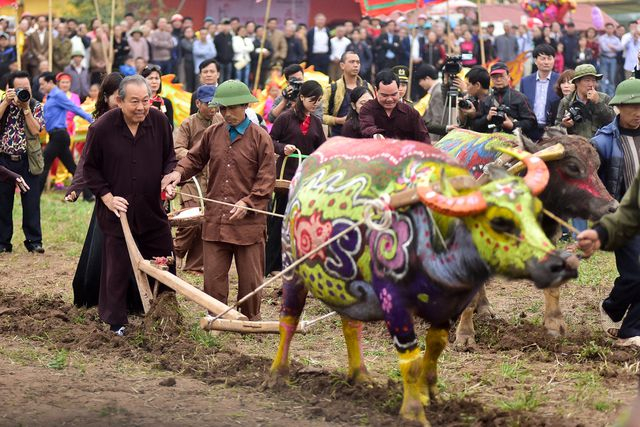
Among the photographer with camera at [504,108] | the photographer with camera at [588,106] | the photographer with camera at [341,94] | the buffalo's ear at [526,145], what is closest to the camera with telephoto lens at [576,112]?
the photographer with camera at [588,106]

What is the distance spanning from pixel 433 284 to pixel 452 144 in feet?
10.1

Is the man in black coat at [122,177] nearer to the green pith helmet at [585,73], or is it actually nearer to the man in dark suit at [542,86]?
the green pith helmet at [585,73]

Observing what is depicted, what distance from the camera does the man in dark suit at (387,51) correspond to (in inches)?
1030

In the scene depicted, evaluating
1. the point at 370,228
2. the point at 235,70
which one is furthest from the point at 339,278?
the point at 235,70

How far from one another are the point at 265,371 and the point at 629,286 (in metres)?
2.94

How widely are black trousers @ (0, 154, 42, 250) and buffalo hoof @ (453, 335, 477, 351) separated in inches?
253

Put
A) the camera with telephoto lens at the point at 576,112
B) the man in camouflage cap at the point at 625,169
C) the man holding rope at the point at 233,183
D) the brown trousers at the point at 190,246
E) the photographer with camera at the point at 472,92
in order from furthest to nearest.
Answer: the brown trousers at the point at 190,246, the camera with telephoto lens at the point at 576,112, the photographer with camera at the point at 472,92, the man holding rope at the point at 233,183, the man in camouflage cap at the point at 625,169

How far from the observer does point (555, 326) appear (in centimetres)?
940

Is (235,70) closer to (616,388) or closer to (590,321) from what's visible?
(590,321)

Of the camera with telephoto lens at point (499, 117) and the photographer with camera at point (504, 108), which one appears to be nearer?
the camera with telephoto lens at point (499, 117)

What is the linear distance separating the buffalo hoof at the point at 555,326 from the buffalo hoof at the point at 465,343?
2.21ft

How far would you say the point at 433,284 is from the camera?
664 cm

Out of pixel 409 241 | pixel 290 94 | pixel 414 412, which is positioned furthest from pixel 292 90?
pixel 414 412

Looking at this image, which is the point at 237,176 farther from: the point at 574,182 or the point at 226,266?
the point at 574,182
